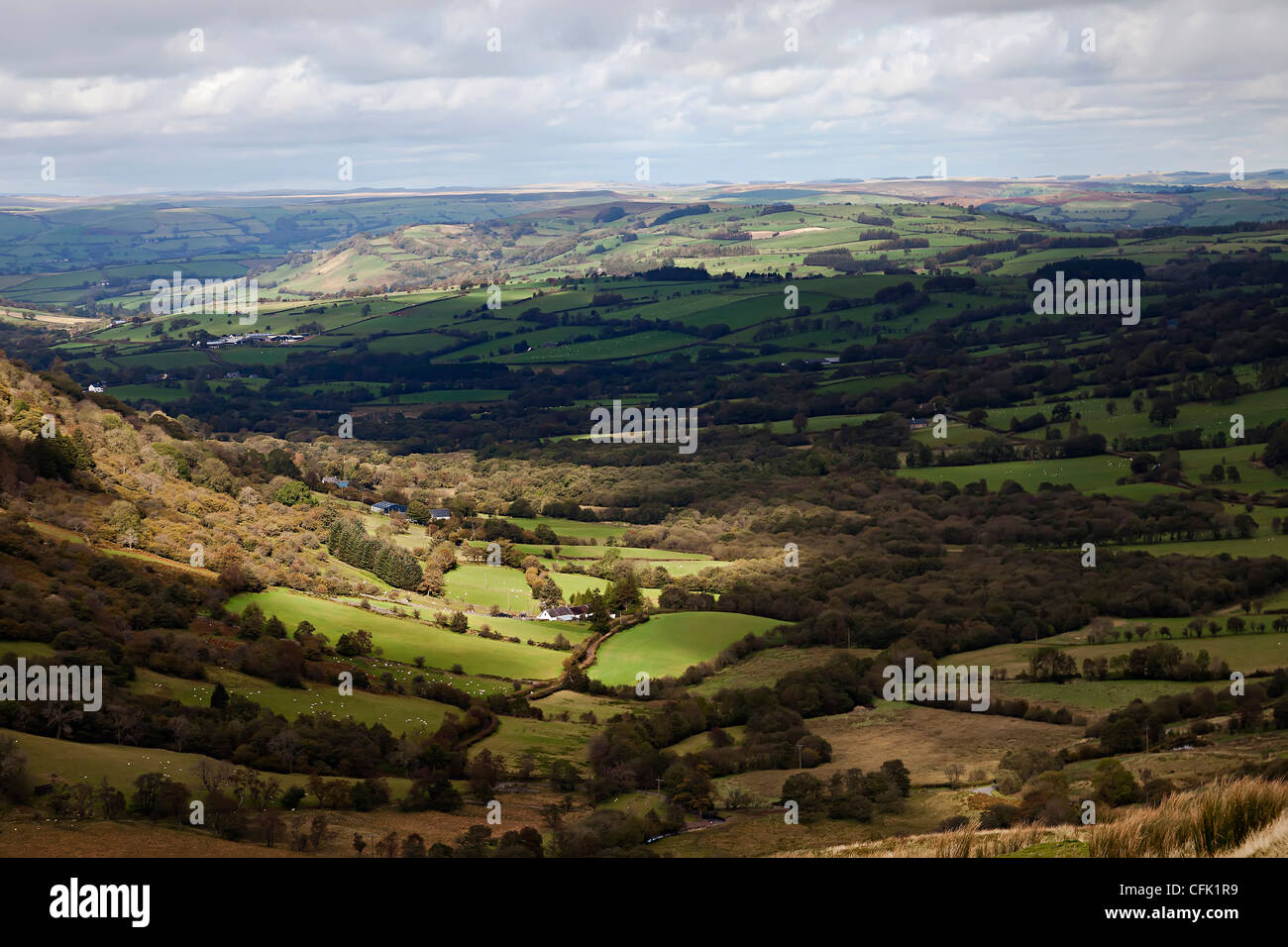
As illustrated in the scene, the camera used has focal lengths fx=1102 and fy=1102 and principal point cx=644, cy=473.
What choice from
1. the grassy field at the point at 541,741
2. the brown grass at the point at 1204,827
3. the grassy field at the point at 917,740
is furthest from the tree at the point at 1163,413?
the brown grass at the point at 1204,827

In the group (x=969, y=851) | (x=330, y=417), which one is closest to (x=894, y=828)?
(x=969, y=851)

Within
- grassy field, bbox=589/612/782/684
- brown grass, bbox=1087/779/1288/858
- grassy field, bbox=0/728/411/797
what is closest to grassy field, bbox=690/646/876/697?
grassy field, bbox=589/612/782/684

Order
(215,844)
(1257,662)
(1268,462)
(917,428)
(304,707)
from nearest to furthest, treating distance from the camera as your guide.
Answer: (215,844)
(304,707)
(1257,662)
(1268,462)
(917,428)

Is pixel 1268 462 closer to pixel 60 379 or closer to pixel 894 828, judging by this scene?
pixel 894 828

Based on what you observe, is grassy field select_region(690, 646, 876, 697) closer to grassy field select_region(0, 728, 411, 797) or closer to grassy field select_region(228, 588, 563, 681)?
grassy field select_region(228, 588, 563, 681)

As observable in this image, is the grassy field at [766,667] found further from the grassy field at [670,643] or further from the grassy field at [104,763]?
the grassy field at [104,763]

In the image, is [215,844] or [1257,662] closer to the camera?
[215,844]

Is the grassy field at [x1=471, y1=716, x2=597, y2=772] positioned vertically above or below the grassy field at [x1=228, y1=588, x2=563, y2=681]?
below
